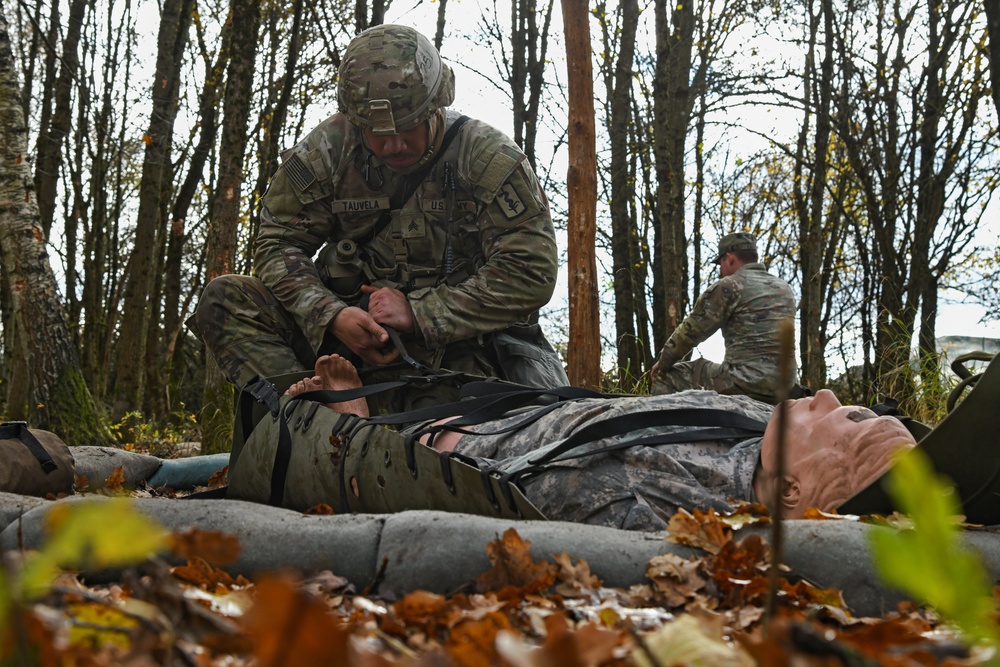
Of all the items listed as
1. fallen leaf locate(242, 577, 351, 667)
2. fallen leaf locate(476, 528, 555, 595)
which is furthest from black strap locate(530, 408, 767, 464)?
fallen leaf locate(242, 577, 351, 667)

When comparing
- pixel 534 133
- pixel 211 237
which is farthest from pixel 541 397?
pixel 534 133

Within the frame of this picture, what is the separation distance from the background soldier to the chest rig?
4853mm

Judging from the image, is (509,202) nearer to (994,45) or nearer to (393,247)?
(393,247)

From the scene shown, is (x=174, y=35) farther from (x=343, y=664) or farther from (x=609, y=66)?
(x=343, y=664)

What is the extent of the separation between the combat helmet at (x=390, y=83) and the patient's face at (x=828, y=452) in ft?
6.99

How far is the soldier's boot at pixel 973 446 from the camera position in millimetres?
2025

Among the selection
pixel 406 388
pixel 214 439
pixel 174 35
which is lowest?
pixel 214 439

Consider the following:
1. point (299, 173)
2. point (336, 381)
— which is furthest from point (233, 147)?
point (336, 381)

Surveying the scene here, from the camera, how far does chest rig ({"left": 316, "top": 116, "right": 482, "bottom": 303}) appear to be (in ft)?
13.7

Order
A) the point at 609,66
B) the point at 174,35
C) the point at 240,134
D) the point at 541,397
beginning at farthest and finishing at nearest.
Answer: the point at 609,66 → the point at 174,35 → the point at 240,134 → the point at 541,397

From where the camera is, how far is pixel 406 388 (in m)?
3.58

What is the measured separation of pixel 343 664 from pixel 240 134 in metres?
7.95

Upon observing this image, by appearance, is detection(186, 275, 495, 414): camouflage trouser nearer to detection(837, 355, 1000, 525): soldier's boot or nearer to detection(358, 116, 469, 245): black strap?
detection(358, 116, 469, 245): black strap

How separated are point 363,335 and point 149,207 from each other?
8.07 meters
